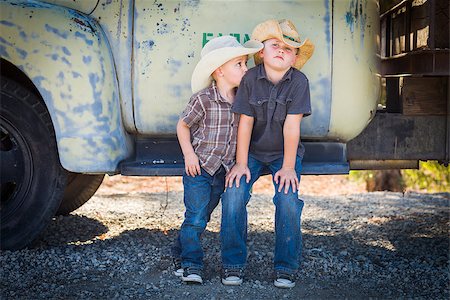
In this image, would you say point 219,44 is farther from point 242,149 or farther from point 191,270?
point 191,270

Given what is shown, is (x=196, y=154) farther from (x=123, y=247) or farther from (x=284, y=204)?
(x=123, y=247)

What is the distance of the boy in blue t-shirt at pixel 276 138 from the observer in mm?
3977

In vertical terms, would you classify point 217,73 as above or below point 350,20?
below

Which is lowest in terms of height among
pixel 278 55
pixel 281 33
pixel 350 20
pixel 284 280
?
pixel 284 280

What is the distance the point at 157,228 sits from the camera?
5.40m

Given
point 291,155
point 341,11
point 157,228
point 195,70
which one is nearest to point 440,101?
point 341,11

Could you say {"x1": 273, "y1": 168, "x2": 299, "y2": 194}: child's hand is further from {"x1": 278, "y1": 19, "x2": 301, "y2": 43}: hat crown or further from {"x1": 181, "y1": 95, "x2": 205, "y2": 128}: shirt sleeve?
{"x1": 278, "y1": 19, "x2": 301, "y2": 43}: hat crown

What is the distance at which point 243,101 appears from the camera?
13.1 ft

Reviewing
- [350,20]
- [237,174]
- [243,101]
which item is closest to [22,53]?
[243,101]

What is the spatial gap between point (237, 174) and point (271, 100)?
0.41 m

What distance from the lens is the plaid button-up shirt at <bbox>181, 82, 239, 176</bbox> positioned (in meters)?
4.05

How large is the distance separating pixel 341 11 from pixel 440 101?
0.83 metres

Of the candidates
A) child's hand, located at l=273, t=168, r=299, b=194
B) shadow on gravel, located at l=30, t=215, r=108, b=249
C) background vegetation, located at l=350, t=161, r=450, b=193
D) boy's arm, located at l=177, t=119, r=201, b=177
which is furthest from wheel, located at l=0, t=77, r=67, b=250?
background vegetation, located at l=350, t=161, r=450, b=193

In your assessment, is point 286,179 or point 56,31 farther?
point 56,31
